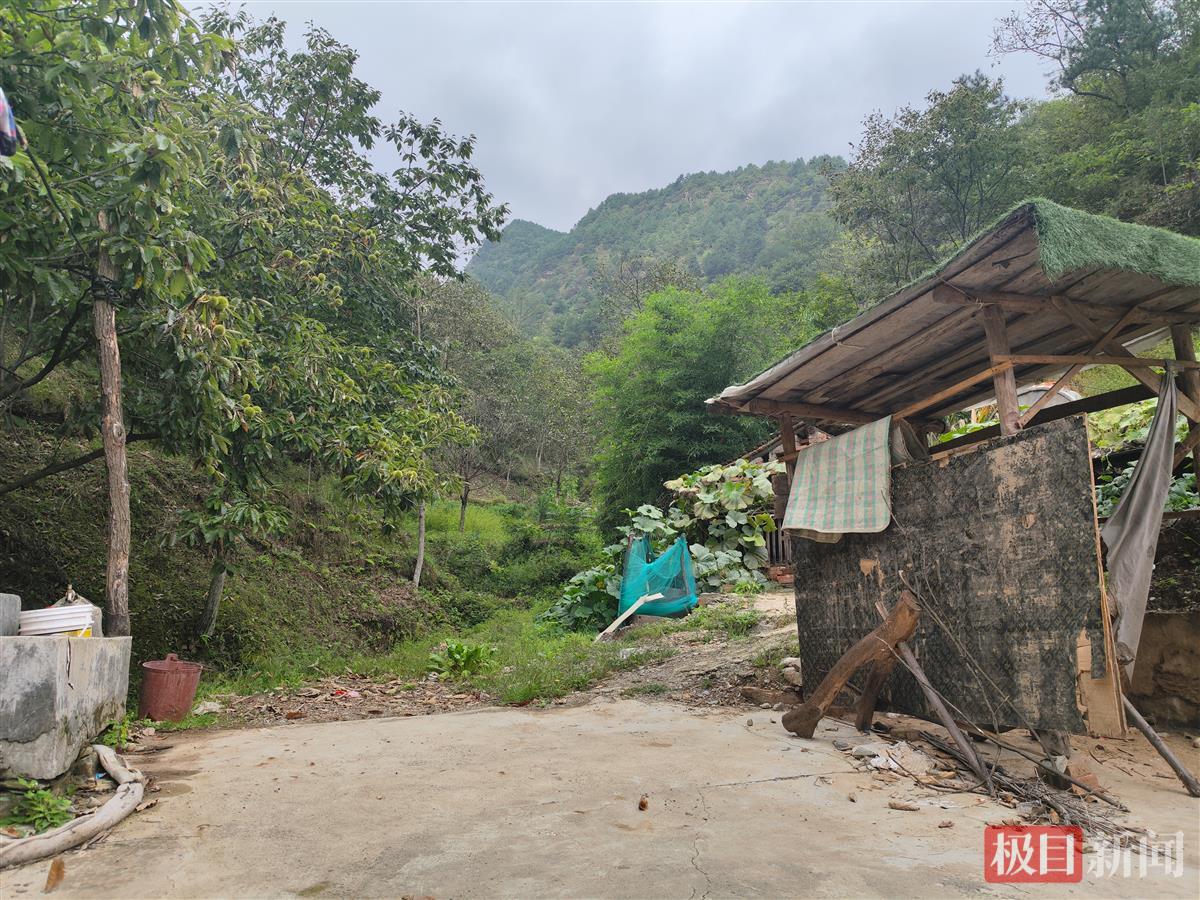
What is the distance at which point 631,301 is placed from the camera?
32.9 meters

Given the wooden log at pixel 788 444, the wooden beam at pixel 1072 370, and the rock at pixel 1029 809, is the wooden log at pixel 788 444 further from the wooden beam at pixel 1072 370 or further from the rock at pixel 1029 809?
the rock at pixel 1029 809

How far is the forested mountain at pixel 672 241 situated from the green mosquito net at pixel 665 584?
2987 cm

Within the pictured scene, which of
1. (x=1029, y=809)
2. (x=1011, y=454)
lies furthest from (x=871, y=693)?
(x=1011, y=454)

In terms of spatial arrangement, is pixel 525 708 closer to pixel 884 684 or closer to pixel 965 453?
pixel 884 684

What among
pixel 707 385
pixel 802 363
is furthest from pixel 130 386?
pixel 707 385

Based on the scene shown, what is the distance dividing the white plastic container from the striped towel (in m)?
4.71

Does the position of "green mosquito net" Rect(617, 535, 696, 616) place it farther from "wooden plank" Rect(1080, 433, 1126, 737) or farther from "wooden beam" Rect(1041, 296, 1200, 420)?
"wooden plank" Rect(1080, 433, 1126, 737)

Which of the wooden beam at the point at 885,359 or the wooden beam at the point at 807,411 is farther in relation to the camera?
the wooden beam at the point at 807,411

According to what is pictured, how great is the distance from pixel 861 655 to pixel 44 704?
4273mm

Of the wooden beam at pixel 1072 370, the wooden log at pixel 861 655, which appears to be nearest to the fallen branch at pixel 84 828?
the wooden log at pixel 861 655

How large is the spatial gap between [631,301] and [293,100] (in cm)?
2338

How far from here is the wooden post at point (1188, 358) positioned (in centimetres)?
450

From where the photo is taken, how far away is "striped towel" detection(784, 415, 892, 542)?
4930 millimetres

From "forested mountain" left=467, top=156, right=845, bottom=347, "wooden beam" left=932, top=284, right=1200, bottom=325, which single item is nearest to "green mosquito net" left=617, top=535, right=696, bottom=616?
"wooden beam" left=932, top=284, right=1200, bottom=325
